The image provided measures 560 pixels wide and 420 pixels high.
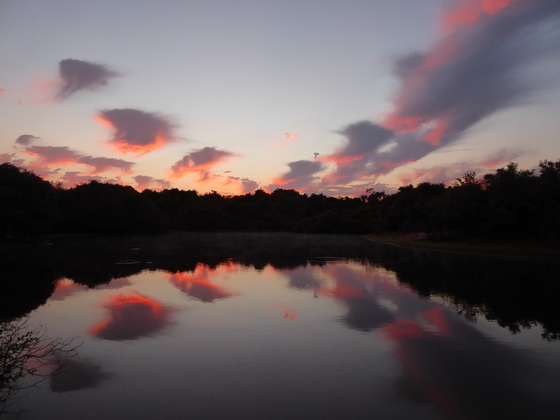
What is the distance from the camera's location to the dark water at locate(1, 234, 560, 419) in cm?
658

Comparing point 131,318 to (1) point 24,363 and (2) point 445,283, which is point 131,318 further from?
(2) point 445,283

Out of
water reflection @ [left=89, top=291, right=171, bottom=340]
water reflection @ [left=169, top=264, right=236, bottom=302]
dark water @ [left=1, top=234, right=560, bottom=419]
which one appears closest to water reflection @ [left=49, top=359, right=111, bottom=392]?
dark water @ [left=1, top=234, right=560, bottom=419]

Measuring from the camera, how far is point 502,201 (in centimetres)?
4825

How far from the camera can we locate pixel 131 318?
1255 cm

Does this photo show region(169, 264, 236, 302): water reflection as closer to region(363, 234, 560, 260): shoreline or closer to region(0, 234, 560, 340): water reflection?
region(0, 234, 560, 340): water reflection

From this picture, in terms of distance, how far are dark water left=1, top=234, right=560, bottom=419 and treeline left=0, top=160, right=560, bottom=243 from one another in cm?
3028

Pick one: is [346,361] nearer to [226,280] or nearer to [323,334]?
[323,334]

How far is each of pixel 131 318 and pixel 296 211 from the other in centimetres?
14477

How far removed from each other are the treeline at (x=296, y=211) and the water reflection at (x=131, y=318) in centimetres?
3595

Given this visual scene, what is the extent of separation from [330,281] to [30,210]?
3971 centimetres

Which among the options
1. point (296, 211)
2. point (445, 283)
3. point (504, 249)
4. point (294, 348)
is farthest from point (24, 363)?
point (296, 211)

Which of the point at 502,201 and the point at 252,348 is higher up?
the point at 502,201

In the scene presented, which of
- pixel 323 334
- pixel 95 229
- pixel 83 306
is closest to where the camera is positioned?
pixel 323 334

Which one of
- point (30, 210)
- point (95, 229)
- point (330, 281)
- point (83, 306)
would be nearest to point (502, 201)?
point (330, 281)
